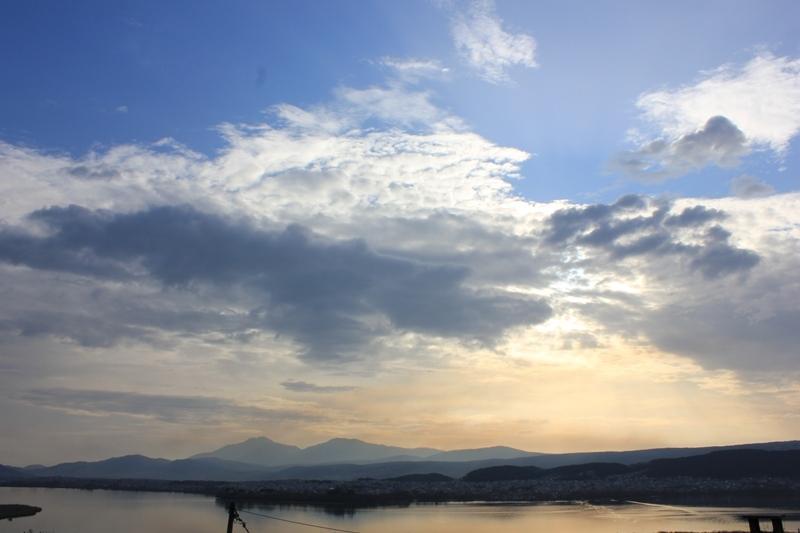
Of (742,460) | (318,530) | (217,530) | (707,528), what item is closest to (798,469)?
(742,460)

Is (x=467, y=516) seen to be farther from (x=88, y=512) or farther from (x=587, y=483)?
(x=587, y=483)

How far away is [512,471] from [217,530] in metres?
136

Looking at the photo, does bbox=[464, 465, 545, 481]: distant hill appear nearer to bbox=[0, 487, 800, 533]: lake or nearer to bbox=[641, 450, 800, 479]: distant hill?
bbox=[641, 450, 800, 479]: distant hill

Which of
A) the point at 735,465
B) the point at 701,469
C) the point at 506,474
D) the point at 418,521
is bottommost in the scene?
the point at 418,521

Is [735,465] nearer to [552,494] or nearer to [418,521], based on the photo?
[552,494]

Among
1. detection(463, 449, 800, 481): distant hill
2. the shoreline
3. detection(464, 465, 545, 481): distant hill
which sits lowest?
the shoreline

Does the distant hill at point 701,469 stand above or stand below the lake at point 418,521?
above

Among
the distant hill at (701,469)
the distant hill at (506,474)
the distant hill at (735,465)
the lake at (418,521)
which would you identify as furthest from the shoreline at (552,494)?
the distant hill at (506,474)

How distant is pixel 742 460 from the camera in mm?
137250

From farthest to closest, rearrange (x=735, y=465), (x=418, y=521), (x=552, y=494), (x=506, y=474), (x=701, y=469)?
(x=506, y=474), (x=701, y=469), (x=735, y=465), (x=552, y=494), (x=418, y=521)

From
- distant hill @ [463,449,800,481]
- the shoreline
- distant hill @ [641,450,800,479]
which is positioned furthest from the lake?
distant hill @ [463,449,800,481]

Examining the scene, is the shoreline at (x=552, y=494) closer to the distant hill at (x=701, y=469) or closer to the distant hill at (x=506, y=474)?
the distant hill at (x=701, y=469)

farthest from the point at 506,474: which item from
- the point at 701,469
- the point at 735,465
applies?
the point at 735,465

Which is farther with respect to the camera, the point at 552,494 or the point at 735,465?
the point at 735,465
